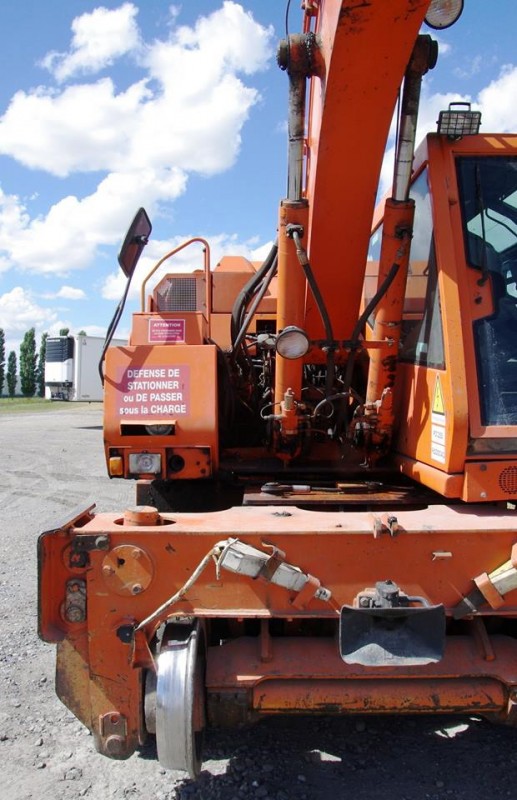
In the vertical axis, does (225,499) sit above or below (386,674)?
above

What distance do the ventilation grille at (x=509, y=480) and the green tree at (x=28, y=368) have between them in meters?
62.4

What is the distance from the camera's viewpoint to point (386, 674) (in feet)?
8.47

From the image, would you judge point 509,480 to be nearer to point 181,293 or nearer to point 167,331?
point 167,331

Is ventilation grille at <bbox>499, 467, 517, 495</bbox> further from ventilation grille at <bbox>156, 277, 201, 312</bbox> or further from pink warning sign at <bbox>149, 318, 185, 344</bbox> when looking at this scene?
ventilation grille at <bbox>156, 277, 201, 312</bbox>

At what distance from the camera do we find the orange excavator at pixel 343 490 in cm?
254

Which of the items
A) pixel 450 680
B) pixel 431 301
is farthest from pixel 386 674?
pixel 431 301

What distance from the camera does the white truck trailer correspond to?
21.3 m

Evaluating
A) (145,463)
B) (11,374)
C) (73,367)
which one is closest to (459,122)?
(145,463)

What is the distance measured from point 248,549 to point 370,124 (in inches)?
72.5

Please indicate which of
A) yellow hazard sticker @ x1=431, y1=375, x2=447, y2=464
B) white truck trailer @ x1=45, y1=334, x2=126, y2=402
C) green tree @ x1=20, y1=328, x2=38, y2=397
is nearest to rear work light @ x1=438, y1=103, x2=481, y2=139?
yellow hazard sticker @ x1=431, y1=375, x2=447, y2=464

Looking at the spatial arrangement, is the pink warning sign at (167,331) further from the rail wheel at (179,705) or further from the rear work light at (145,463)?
the rail wheel at (179,705)

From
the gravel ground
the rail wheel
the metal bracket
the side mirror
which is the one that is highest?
the side mirror

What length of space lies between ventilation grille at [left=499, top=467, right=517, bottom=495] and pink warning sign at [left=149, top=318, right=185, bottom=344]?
5.67ft

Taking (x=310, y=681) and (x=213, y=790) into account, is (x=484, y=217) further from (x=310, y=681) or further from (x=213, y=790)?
(x=213, y=790)
